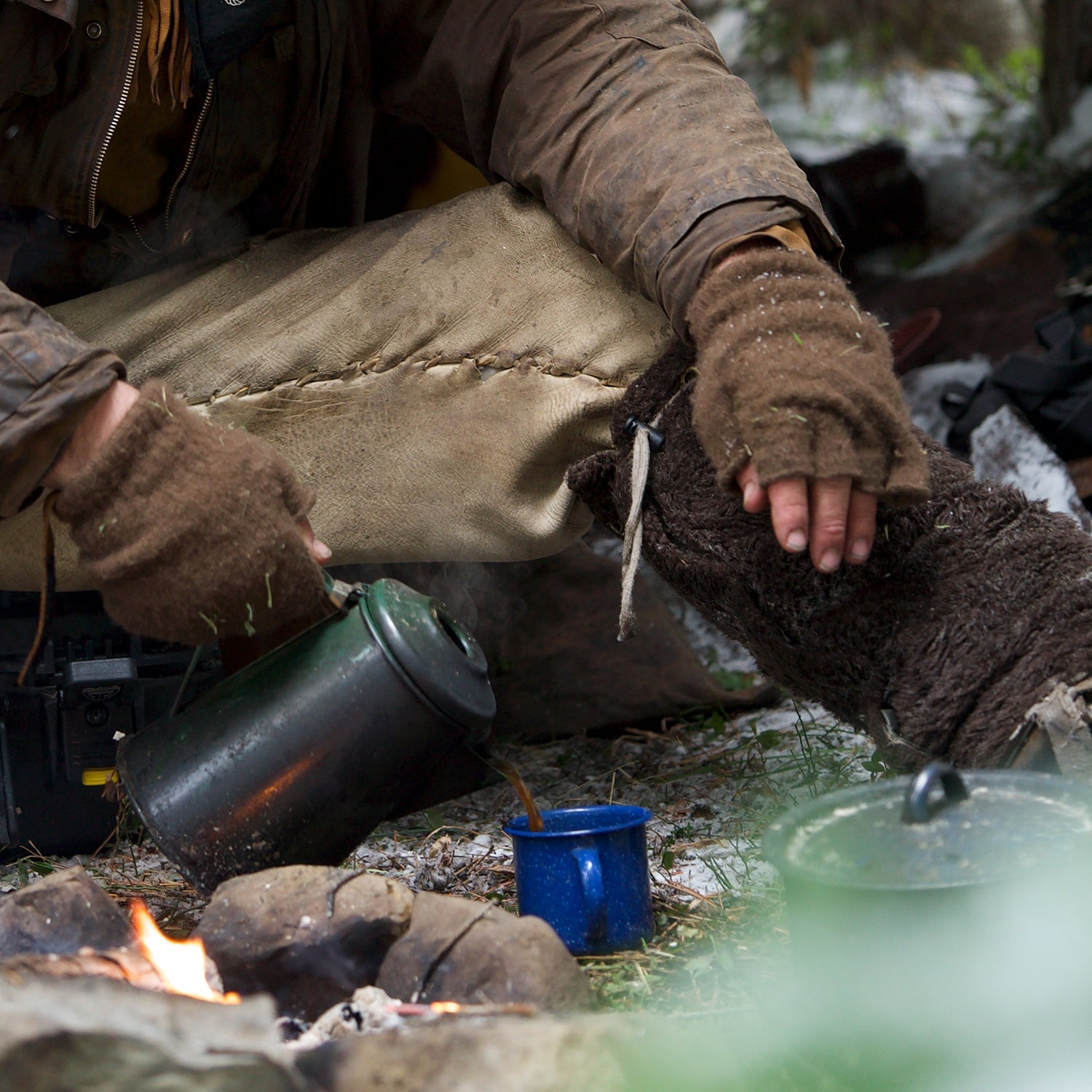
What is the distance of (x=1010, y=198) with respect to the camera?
525 cm

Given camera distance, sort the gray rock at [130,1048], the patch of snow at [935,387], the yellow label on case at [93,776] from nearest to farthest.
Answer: the gray rock at [130,1048] < the yellow label on case at [93,776] < the patch of snow at [935,387]

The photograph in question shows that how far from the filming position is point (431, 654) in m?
1.61

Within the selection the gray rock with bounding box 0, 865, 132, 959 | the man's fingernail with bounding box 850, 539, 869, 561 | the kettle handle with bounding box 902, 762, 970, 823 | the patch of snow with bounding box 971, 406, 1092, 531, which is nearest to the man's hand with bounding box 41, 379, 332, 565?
the gray rock with bounding box 0, 865, 132, 959

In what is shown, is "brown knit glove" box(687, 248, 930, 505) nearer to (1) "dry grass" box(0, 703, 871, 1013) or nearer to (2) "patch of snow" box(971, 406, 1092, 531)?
(1) "dry grass" box(0, 703, 871, 1013)

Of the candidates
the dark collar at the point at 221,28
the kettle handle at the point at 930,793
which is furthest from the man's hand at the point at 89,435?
the kettle handle at the point at 930,793

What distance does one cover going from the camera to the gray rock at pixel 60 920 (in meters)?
1.34

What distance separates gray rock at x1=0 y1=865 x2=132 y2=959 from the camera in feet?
4.40

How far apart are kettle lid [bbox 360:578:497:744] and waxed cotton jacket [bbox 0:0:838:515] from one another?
0.45 m

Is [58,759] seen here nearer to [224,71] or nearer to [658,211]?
[224,71]

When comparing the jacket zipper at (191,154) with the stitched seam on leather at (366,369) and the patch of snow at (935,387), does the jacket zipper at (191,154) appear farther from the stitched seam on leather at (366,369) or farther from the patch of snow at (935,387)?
the patch of snow at (935,387)

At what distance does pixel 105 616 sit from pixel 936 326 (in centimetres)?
258

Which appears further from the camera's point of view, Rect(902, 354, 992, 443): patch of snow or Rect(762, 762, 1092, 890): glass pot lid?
Rect(902, 354, 992, 443): patch of snow

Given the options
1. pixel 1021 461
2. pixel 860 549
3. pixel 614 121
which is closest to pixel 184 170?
pixel 614 121

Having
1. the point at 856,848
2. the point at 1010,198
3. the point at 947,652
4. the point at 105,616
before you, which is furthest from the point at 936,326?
the point at 856,848
